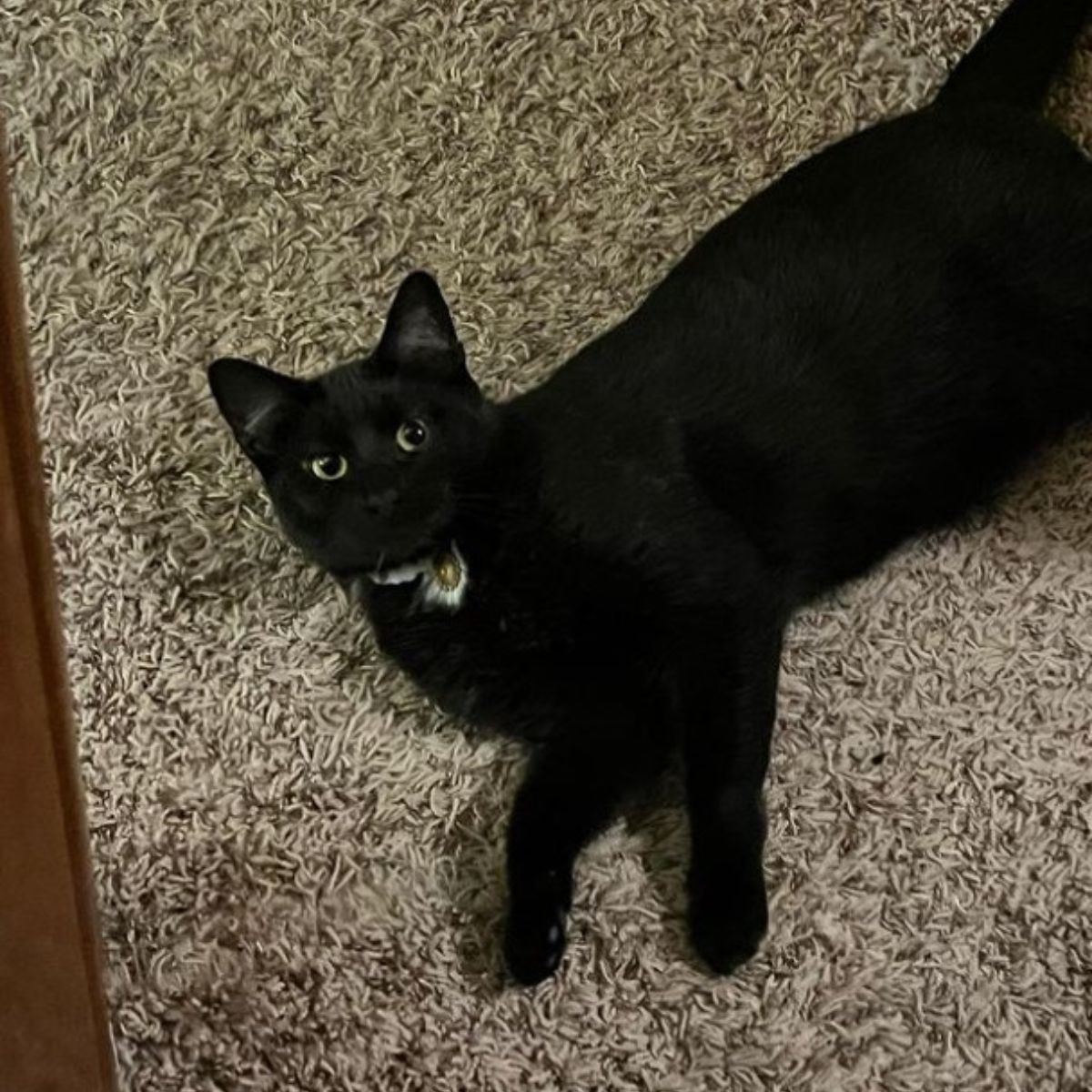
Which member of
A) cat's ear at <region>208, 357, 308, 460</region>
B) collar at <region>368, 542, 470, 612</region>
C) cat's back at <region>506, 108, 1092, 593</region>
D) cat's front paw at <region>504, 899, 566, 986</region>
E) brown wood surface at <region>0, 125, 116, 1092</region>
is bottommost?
cat's front paw at <region>504, 899, 566, 986</region>

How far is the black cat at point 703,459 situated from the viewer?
122 centimetres

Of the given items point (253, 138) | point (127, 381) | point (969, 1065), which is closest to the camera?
point (969, 1065)

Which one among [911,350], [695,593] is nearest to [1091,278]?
[911,350]

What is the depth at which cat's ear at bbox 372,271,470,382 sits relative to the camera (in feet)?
4.00

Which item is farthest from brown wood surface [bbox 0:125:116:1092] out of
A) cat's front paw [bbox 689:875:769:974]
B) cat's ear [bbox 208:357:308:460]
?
cat's front paw [bbox 689:875:769:974]

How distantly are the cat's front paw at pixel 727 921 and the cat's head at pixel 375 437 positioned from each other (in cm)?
33

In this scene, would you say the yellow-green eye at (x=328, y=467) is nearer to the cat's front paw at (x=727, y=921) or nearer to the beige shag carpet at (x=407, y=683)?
the beige shag carpet at (x=407, y=683)

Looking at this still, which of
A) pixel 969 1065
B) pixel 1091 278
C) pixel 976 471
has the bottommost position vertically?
pixel 969 1065

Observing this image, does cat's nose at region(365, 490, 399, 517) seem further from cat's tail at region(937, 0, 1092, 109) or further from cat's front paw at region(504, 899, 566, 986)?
cat's tail at region(937, 0, 1092, 109)

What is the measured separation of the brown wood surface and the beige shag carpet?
47cm

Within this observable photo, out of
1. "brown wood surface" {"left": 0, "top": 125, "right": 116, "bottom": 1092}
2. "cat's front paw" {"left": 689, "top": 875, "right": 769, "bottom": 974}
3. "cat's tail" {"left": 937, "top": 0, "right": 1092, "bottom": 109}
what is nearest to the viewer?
"brown wood surface" {"left": 0, "top": 125, "right": 116, "bottom": 1092}

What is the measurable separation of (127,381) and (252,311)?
13 centimetres

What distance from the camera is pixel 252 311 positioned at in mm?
1512

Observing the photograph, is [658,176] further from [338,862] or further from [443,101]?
[338,862]
